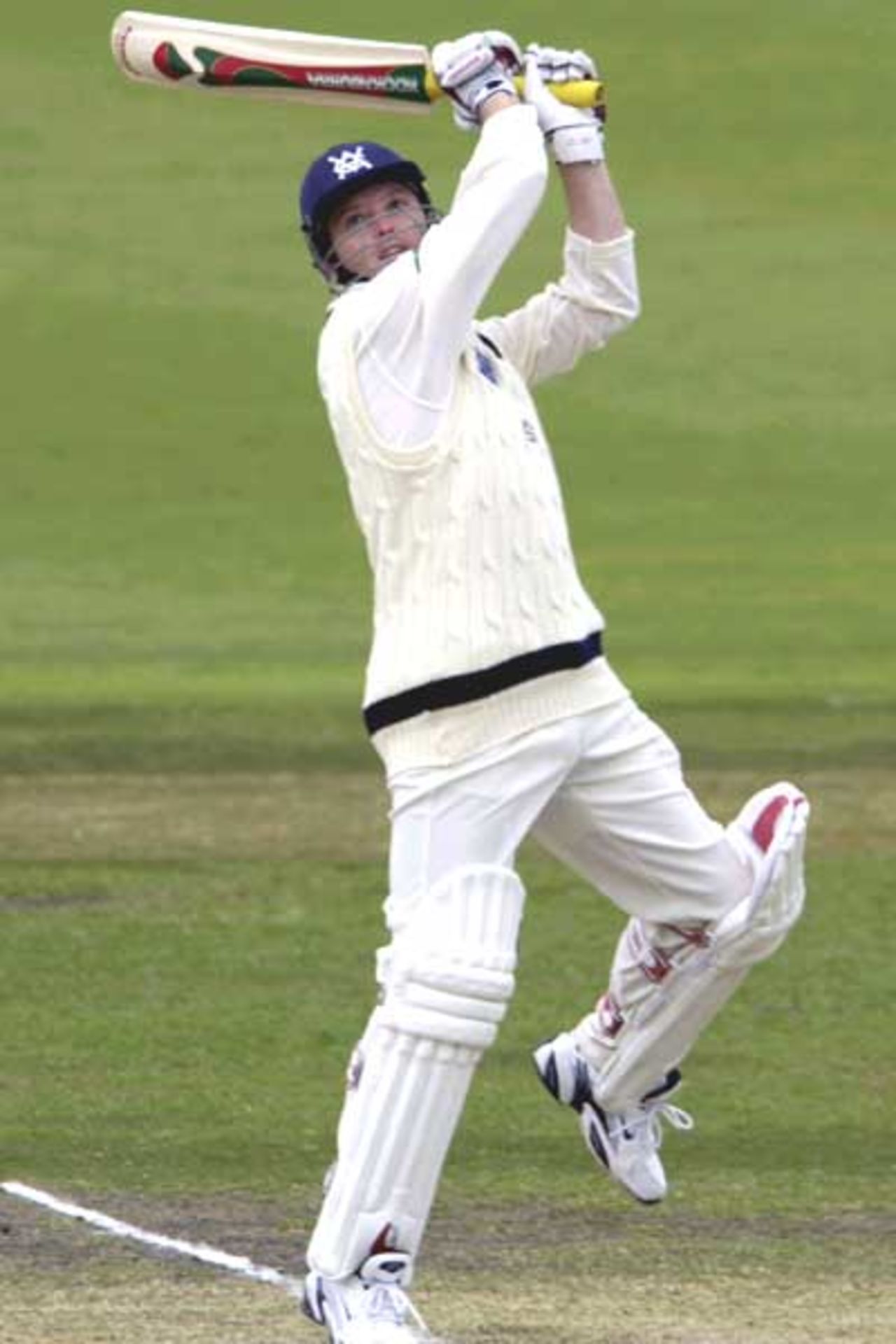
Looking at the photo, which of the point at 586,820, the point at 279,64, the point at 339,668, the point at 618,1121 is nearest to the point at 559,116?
the point at 279,64

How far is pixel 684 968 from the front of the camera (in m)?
7.60

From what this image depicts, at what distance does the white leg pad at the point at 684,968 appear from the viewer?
24.4ft

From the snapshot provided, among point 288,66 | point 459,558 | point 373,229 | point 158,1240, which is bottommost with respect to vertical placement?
point 158,1240

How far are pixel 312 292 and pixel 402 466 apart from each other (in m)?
23.5

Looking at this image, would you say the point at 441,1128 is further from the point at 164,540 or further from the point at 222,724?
the point at 164,540

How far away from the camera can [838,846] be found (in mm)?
14078

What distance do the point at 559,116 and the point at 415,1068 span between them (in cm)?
181

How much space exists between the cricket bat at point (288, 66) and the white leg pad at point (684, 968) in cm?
145

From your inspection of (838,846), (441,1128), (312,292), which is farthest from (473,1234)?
(312,292)

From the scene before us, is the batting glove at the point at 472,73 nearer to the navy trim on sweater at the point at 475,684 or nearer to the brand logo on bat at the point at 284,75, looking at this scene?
the brand logo on bat at the point at 284,75

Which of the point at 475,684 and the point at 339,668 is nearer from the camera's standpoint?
the point at 475,684

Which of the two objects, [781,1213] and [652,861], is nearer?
[652,861]

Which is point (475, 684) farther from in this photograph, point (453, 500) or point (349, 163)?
point (349, 163)

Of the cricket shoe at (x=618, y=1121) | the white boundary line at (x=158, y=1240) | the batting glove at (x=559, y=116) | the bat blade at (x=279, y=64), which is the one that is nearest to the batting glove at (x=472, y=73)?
the batting glove at (x=559, y=116)
